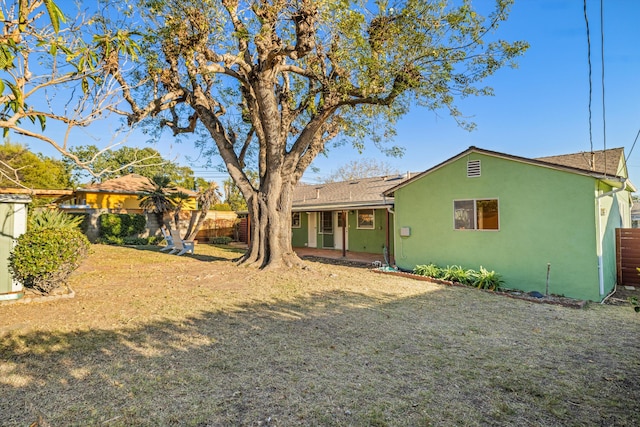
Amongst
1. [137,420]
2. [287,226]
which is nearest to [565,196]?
[287,226]

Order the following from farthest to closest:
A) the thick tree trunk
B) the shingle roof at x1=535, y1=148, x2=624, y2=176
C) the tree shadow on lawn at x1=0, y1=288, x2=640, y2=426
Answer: the thick tree trunk < the shingle roof at x1=535, y1=148, x2=624, y2=176 < the tree shadow on lawn at x1=0, y1=288, x2=640, y2=426

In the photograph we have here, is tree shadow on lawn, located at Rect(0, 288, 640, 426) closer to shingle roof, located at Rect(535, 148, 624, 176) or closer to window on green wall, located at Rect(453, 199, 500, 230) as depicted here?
window on green wall, located at Rect(453, 199, 500, 230)

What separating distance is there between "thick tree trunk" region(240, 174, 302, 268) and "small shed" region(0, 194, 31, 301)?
18.3 feet

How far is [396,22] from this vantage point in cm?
848

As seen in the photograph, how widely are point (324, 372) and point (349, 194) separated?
1429cm

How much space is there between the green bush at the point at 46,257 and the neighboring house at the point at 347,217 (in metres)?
9.61

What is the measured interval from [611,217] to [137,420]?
37.7 ft

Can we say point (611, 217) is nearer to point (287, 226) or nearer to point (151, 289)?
point (287, 226)

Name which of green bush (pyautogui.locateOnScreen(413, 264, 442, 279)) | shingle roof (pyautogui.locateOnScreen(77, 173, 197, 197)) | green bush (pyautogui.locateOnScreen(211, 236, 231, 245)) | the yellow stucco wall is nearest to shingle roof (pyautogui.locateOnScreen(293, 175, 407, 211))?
green bush (pyautogui.locateOnScreen(413, 264, 442, 279))

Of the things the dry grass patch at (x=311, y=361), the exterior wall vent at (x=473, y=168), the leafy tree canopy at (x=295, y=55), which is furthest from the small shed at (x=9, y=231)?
the exterior wall vent at (x=473, y=168)

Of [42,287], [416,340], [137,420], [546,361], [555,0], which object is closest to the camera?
[137,420]

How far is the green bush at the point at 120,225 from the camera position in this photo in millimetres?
19281

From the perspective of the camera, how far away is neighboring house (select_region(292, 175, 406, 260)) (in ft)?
47.9

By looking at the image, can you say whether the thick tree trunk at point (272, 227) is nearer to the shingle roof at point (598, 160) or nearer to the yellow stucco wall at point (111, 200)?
the shingle roof at point (598, 160)
